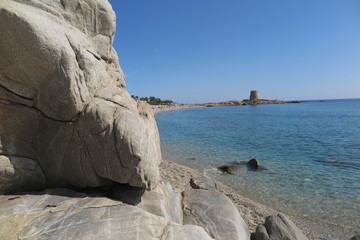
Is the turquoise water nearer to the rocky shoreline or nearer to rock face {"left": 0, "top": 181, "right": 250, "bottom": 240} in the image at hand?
the rocky shoreline

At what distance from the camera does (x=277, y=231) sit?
6699 mm

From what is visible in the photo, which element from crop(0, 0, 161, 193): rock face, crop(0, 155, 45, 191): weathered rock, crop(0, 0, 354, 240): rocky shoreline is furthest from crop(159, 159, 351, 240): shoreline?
crop(0, 155, 45, 191): weathered rock

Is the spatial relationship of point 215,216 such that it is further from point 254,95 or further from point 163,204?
point 254,95

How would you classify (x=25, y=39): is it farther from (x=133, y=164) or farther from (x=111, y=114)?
(x=133, y=164)

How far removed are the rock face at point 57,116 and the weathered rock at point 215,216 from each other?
6.13ft

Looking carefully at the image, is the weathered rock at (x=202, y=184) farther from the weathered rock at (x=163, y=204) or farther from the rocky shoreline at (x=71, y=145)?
the rocky shoreline at (x=71, y=145)

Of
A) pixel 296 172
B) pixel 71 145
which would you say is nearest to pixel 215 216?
pixel 71 145

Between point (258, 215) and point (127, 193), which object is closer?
point (127, 193)

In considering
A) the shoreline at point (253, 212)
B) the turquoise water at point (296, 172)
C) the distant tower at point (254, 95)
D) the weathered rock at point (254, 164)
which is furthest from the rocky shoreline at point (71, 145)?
the distant tower at point (254, 95)

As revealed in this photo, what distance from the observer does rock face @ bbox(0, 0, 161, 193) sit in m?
5.14

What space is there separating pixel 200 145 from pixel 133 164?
17.9 meters

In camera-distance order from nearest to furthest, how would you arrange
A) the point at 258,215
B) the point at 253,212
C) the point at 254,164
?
the point at 258,215 → the point at 253,212 → the point at 254,164

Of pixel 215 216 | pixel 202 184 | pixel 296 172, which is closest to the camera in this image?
pixel 215 216

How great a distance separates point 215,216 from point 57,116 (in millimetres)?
5442
